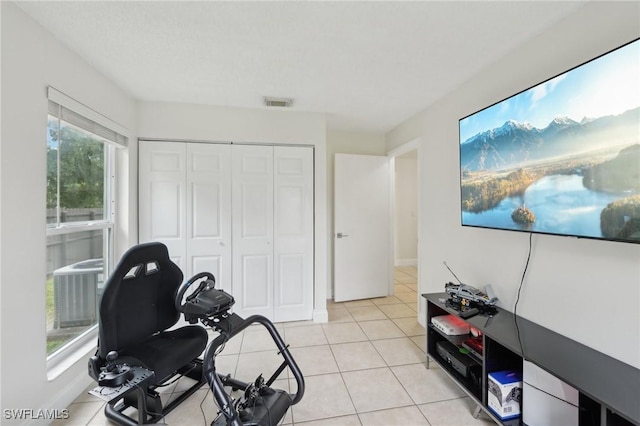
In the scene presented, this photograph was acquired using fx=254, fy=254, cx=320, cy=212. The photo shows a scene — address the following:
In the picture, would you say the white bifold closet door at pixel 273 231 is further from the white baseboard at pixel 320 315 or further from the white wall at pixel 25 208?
the white wall at pixel 25 208

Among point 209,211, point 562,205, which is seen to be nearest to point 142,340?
point 209,211

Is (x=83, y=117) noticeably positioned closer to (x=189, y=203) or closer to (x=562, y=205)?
(x=189, y=203)

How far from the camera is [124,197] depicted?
8.42ft

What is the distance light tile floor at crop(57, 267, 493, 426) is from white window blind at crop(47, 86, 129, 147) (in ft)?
6.62

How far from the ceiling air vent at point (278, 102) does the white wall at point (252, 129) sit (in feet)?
0.69

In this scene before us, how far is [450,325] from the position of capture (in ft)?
6.38

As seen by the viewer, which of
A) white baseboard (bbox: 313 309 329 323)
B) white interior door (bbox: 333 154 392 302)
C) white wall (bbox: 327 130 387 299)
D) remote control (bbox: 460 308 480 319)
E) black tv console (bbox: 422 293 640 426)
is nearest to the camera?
black tv console (bbox: 422 293 640 426)

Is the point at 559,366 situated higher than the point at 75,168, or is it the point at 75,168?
the point at 75,168

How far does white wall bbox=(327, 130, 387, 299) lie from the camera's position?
12.3 ft

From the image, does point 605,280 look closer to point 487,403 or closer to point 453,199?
point 487,403

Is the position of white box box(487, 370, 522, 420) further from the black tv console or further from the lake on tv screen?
the lake on tv screen

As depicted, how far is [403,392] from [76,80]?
3325 mm

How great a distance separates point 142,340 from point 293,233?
1.71m

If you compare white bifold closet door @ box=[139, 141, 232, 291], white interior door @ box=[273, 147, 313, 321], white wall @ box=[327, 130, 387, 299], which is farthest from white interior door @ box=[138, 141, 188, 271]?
white wall @ box=[327, 130, 387, 299]
